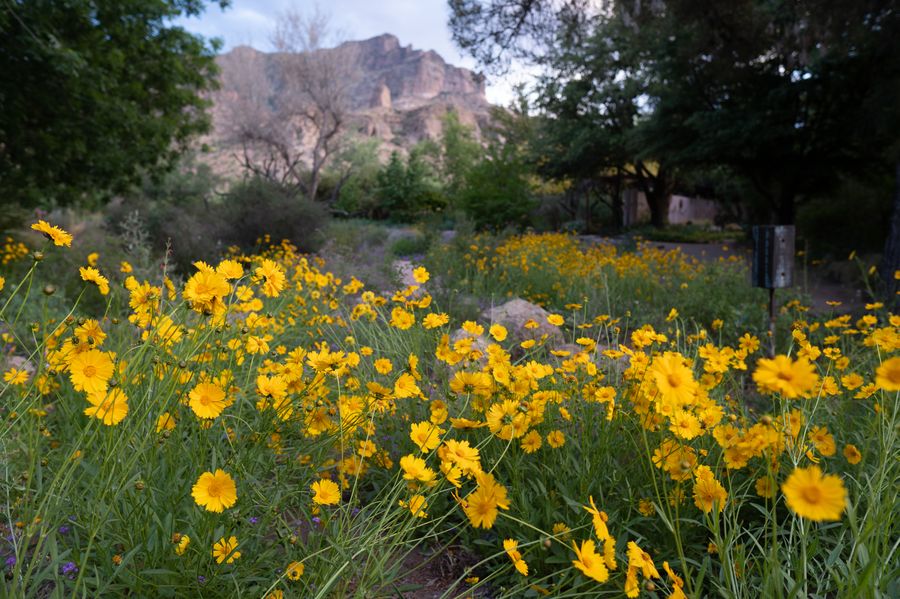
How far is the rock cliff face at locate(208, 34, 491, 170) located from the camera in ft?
80.0

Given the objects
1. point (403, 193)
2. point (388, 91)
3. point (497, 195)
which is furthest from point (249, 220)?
point (388, 91)

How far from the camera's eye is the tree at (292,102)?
2262 centimetres

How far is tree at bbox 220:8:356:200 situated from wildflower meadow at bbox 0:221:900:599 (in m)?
20.7

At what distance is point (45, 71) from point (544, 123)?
16862 mm

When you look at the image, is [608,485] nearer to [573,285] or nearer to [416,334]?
[416,334]

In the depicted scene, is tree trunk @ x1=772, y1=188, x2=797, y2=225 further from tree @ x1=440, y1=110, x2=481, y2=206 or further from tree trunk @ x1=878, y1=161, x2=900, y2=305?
tree @ x1=440, y1=110, x2=481, y2=206

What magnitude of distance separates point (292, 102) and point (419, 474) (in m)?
25.5

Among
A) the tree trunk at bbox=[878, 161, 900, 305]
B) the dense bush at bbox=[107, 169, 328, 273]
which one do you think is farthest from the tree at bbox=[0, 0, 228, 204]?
the tree trunk at bbox=[878, 161, 900, 305]

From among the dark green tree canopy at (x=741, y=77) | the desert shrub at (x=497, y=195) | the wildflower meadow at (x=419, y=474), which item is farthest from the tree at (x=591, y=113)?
the wildflower meadow at (x=419, y=474)

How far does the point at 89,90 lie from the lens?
726 centimetres

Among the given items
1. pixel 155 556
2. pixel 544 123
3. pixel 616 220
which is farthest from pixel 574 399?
pixel 616 220

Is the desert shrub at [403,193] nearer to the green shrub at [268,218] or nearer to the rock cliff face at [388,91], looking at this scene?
the rock cliff face at [388,91]

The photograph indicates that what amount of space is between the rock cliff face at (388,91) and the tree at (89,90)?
235 centimetres

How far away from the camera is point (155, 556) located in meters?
1.20
